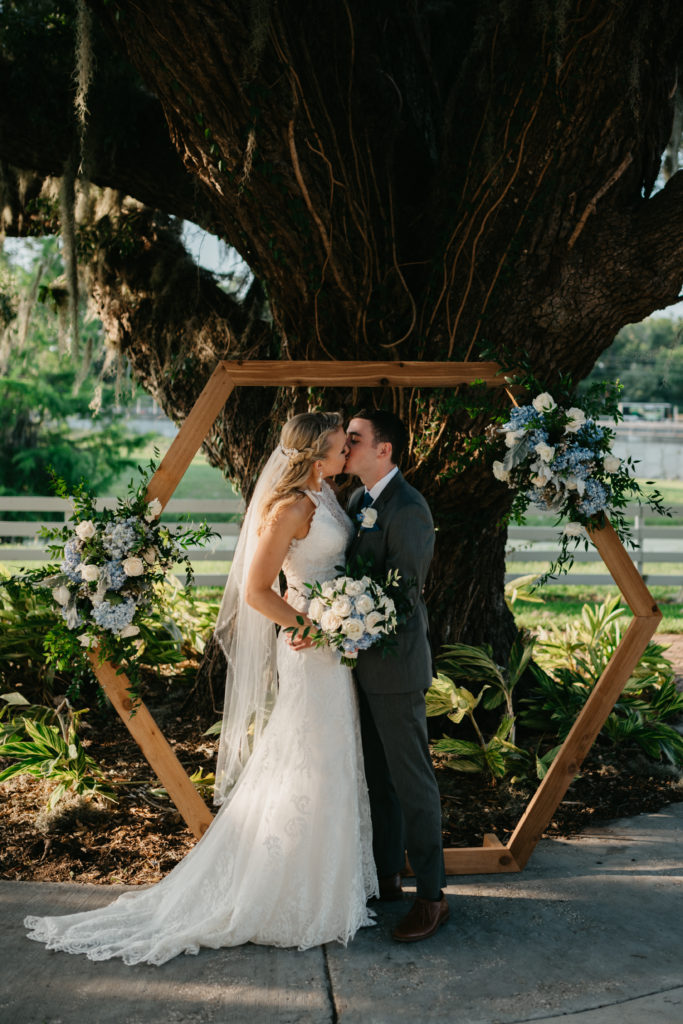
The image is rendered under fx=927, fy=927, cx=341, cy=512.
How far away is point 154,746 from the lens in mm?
3941

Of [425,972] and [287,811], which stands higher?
[287,811]

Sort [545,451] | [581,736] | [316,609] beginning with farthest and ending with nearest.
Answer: [581,736] → [545,451] → [316,609]

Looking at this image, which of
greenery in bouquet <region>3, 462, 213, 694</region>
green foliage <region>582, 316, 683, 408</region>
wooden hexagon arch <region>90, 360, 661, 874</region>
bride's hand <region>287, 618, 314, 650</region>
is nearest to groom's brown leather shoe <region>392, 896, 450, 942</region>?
wooden hexagon arch <region>90, 360, 661, 874</region>

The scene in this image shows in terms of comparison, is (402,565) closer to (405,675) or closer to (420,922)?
(405,675)

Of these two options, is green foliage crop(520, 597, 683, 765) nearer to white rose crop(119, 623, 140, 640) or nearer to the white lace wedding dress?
the white lace wedding dress

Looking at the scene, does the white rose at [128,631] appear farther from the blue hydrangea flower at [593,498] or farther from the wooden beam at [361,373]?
the blue hydrangea flower at [593,498]

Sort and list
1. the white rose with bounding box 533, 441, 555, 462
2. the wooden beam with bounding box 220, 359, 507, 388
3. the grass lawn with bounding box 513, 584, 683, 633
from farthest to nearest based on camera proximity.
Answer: the grass lawn with bounding box 513, 584, 683, 633 < the wooden beam with bounding box 220, 359, 507, 388 < the white rose with bounding box 533, 441, 555, 462

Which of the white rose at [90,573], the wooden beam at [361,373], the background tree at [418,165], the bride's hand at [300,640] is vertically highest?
the background tree at [418,165]

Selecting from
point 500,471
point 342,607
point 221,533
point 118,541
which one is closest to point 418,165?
point 500,471

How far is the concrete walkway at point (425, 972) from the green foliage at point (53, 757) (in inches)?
34.5

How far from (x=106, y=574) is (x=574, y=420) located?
2.04 meters

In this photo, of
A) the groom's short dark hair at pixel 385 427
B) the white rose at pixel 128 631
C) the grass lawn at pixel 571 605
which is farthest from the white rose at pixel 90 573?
the grass lawn at pixel 571 605

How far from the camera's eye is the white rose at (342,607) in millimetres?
3430

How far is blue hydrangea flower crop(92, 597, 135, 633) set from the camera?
12.2 feet
